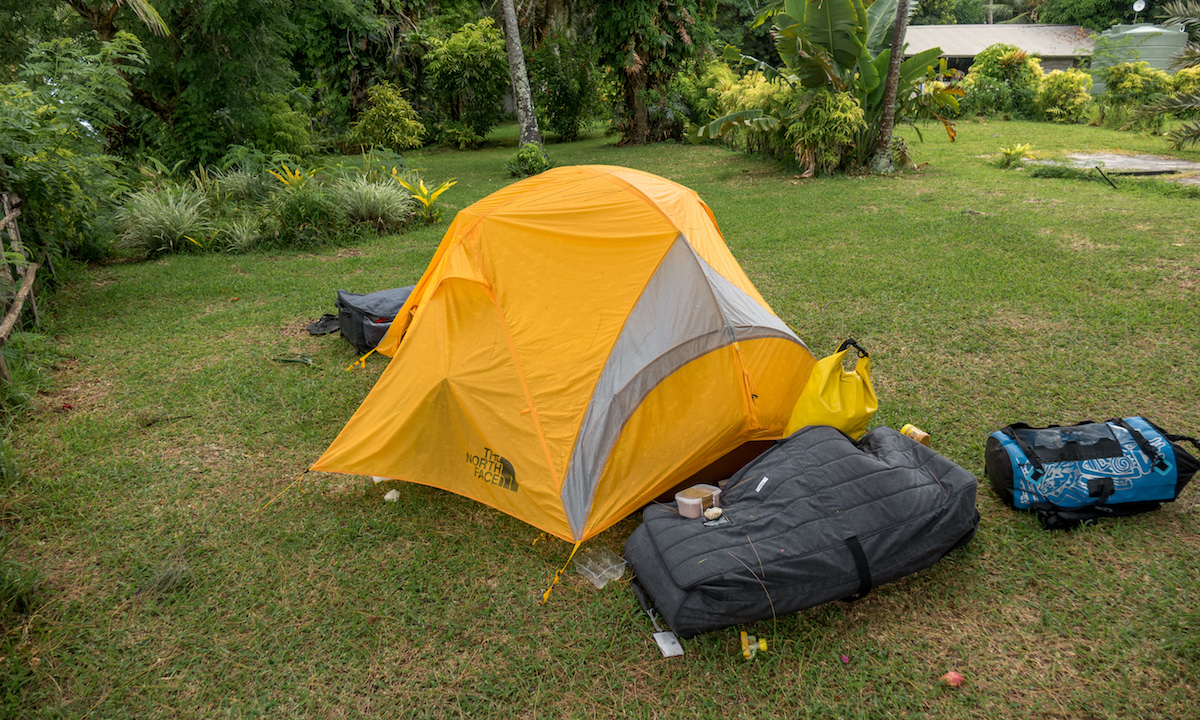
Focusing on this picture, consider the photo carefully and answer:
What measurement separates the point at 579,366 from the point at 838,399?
56.0 inches

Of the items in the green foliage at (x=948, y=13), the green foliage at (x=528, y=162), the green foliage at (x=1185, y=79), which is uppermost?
the green foliage at (x=948, y=13)

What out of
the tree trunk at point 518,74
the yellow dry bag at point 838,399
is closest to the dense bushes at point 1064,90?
the tree trunk at point 518,74

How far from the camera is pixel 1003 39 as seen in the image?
29.1 meters

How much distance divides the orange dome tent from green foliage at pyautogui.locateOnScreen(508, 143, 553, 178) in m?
9.97

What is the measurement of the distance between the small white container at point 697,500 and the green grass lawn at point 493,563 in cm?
45

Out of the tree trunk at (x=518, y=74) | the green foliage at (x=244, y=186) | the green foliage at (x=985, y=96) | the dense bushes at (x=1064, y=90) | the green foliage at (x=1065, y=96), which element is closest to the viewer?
the green foliage at (x=244, y=186)

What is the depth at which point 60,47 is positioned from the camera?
277 inches

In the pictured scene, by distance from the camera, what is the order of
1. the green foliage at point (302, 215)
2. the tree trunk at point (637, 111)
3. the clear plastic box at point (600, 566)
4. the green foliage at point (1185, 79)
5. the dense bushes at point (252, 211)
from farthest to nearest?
the tree trunk at point (637, 111)
the green foliage at point (1185, 79)
the green foliage at point (302, 215)
the dense bushes at point (252, 211)
the clear plastic box at point (600, 566)

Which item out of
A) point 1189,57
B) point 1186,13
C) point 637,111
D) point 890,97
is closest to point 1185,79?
point 1186,13

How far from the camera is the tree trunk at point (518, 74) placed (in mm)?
12737

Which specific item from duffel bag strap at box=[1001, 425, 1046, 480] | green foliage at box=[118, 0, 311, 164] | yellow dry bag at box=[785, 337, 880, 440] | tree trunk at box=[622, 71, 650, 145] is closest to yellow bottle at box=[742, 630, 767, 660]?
yellow dry bag at box=[785, 337, 880, 440]

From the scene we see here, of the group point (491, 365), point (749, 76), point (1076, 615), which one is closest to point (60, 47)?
point (491, 365)

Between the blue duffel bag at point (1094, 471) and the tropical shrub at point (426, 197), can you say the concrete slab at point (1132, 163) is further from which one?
the tropical shrub at point (426, 197)

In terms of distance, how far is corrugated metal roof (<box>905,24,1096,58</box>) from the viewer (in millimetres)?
27895
